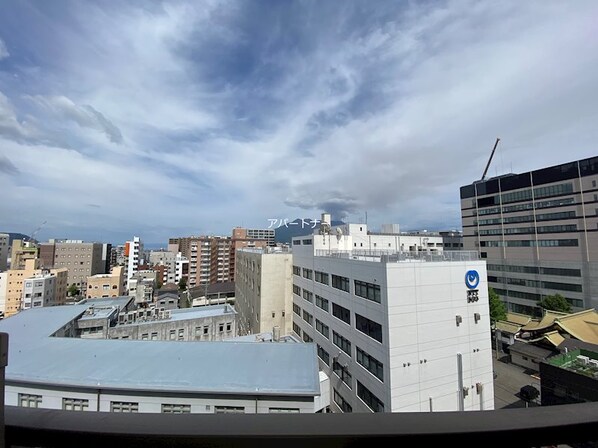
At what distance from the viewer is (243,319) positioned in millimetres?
27234

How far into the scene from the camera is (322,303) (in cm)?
1588

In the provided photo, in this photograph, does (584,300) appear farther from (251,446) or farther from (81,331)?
(81,331)

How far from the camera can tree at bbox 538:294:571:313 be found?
24312mm

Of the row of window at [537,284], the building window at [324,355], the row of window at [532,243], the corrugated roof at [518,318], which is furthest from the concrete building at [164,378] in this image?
the row of window at [532,243]

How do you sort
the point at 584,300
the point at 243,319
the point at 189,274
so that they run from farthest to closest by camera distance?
the point at 189,274 < the point at 243,319 < the point at 584,300

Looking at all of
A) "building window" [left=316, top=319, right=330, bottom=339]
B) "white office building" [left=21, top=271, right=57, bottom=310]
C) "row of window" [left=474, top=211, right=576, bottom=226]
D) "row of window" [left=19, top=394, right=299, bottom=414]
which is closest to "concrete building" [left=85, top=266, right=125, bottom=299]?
"white office building" [left=21, top=271, right=57, bottom=310]

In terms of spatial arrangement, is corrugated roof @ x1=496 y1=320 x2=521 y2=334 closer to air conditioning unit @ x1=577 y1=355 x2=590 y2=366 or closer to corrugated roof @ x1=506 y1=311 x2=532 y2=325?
corrugated roof @ x1=506 y1=311 x2=532 y2=325

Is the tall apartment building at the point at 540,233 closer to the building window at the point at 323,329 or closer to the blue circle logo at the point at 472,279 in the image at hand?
the blue circle logo at the point at 472,279

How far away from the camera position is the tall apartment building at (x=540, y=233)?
2458 centimetres

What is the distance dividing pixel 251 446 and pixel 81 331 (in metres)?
19.8

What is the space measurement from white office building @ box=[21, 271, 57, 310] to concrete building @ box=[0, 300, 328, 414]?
96.8ft

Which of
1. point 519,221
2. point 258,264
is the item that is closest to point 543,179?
point 519,221

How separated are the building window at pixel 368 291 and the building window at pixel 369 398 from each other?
3639mm

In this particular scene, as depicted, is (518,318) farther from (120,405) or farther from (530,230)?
(120,405)
